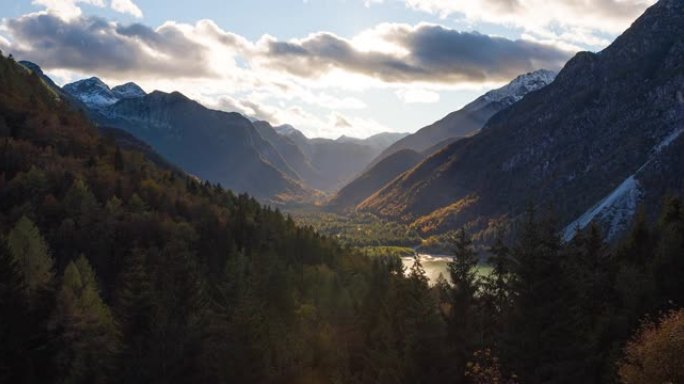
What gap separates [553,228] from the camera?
4734 centimetres

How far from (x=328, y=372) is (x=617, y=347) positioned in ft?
151

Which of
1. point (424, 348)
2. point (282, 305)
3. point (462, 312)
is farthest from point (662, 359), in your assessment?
point (282, 305)

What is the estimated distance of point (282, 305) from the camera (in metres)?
102

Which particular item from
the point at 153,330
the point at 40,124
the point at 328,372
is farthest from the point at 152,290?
the point at 40,124

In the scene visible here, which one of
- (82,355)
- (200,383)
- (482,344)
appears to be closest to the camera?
(482,344)

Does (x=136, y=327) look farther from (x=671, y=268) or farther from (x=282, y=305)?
(x=671, y=268)

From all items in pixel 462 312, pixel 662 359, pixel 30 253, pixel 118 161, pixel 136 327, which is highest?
pixel 118 161

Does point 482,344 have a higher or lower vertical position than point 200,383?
higher

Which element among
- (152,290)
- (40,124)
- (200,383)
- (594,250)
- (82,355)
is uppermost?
(40,124)

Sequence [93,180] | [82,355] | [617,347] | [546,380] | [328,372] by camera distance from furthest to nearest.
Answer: [93,180]
[328,372]
[82,355]
[617,347]
[546,380]

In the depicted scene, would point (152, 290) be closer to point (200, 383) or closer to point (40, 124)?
point (200, 383)

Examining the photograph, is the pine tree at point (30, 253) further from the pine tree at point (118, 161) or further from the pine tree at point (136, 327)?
the pine tree at point (118, 161)

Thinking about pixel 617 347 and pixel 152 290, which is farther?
pixel 152 290

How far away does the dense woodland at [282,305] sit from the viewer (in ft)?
140
